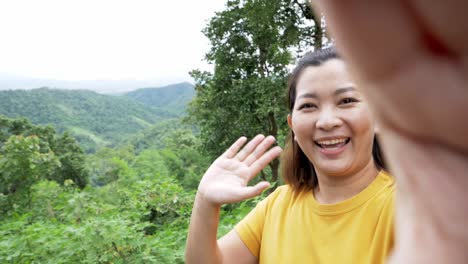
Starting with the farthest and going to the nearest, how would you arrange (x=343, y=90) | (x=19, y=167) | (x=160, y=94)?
(x=160, y=94) → (x=19, y=167) → (x=343, y=90)

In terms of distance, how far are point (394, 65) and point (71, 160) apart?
1996 centimetres

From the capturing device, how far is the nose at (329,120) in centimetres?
106

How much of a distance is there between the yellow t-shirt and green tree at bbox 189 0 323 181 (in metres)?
6.85

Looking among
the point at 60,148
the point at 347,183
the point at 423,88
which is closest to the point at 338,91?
the point at 347,183

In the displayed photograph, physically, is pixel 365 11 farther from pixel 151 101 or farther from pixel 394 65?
pixel 151 101

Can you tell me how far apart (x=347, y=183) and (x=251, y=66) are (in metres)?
8.33

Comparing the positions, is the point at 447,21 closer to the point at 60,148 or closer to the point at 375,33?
the point at 375,33

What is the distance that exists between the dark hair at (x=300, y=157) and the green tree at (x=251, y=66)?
671cm

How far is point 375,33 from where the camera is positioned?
0.29 metres

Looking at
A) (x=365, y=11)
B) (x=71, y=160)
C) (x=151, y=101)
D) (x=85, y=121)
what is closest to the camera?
(x=365, y=11)

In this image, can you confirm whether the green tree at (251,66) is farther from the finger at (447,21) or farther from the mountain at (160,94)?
the mountain at (160,94)

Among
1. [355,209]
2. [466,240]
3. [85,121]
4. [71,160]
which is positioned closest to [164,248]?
[355,209]

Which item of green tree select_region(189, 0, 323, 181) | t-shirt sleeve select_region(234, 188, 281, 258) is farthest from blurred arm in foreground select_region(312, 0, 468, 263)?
green tree select_region(189, 0, 323, 181)

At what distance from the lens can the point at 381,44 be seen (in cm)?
30
